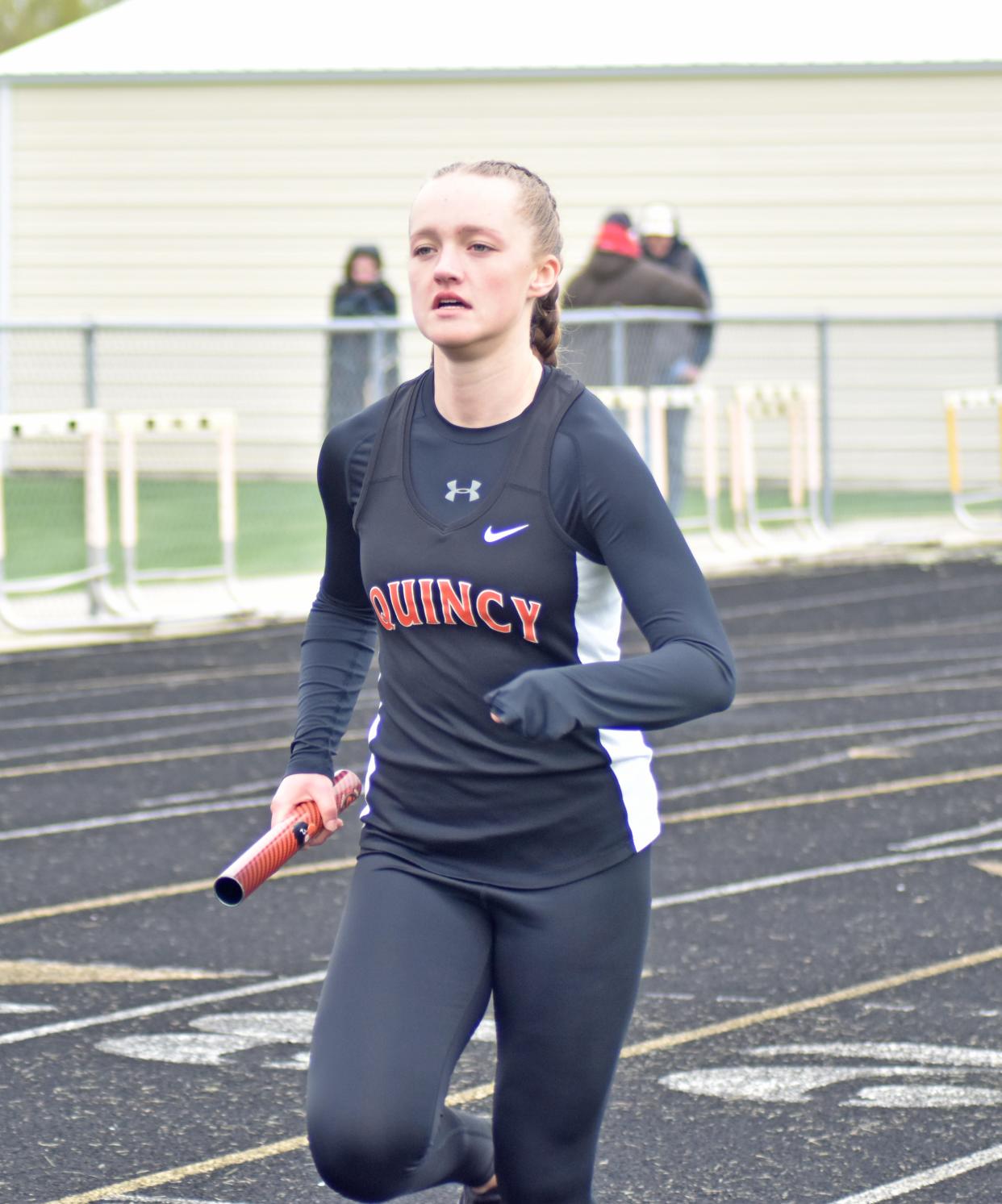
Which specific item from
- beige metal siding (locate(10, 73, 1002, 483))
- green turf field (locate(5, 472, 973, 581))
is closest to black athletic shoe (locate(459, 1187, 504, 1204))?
green turf field (locate(5, 472, 973, 581))

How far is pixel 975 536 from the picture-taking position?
18.2 m

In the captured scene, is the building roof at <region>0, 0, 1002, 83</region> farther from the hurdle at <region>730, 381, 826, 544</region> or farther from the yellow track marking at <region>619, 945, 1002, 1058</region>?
the yellow track marking at <region>619, 945, 1002, 1058</region>

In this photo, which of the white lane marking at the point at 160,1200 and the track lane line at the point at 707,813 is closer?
the white lane marking at the point at 160,1200

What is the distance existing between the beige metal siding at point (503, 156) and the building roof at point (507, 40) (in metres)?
0.23

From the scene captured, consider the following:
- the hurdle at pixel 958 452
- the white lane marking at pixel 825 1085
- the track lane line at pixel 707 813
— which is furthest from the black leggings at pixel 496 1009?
the hurdle at pixel 958 452

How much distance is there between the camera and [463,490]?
11.7 feet

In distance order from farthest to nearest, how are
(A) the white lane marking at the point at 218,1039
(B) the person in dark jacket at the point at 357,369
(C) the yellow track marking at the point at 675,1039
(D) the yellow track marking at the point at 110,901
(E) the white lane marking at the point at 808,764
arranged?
1. (B) the person in dark jacket at the point at 357,369
2. (E) the white lane marking at the point at 808,764
3. (D) the yellow track marking at the point at 110,901
4. (A) the white lane marking at the point at 218,1039
5. (C) the yellow track marking at the point at 675,1039

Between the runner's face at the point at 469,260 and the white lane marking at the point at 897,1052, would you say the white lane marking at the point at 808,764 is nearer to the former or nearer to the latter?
the white lane marking at the point at 897,1052

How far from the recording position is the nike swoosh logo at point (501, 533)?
3.51m

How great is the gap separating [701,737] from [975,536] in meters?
8.80

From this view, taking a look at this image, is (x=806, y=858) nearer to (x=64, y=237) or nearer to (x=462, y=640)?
(x=462, y=640)

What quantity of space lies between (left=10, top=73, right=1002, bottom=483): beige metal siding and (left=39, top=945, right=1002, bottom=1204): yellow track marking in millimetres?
14512

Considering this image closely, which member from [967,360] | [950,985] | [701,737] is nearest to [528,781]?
[950,985]

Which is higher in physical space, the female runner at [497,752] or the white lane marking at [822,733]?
the female runner at [497,752]
